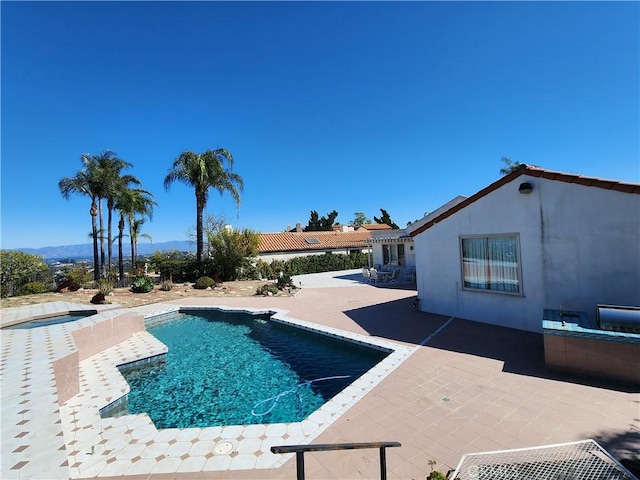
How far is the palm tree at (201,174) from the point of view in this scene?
2744cm

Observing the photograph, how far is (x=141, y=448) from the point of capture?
500 cm

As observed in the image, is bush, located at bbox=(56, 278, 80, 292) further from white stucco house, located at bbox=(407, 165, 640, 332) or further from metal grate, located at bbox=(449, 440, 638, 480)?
metal grate, located at bbox=(449, 440, 638, 480)

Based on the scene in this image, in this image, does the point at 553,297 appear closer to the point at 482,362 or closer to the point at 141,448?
the point at 482,362

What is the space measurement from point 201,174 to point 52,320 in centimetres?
1681

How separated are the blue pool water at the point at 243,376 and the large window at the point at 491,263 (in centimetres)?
501

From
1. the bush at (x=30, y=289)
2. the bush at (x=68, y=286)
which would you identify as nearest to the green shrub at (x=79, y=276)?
the bush at (x=68, y=286)

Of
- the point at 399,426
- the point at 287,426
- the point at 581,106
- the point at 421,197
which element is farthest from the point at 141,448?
the point at 421,197

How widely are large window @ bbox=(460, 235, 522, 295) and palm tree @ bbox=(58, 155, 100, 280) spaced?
98.7ft

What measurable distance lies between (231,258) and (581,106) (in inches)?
1055

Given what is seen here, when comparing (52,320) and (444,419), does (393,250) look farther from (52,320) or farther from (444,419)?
(52,320)

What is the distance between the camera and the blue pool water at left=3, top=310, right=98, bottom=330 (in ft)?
41.5

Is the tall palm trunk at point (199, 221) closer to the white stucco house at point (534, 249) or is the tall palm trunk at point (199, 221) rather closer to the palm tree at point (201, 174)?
the palm tree at point (201, 174)

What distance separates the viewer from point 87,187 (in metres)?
26.3

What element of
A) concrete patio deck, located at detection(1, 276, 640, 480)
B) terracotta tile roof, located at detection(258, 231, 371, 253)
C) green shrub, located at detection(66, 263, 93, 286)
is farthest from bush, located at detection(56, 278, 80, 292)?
terracotta tile roof, located at detection(258, 231, 371, 253)
